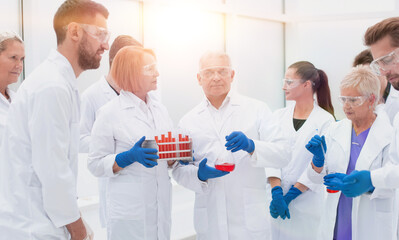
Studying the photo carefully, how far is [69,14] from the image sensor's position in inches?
59.4

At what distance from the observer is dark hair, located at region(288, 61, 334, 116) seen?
2.62 metres

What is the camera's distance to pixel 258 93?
520 cm

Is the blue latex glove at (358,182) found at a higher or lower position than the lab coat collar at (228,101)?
lower

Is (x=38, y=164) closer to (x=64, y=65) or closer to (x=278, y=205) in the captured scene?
(x=64, y=65)

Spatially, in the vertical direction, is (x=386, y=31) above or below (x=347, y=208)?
above

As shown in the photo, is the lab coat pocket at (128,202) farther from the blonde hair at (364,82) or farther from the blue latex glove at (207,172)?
the blonde hair at (364,82)

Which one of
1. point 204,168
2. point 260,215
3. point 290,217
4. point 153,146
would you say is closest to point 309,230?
point 290,217

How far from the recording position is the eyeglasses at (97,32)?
5.03 ft

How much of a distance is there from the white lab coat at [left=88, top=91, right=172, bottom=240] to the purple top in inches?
36.6

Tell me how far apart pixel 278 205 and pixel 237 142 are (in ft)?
2.22

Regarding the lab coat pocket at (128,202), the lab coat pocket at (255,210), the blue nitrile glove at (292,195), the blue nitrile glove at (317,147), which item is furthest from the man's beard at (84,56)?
the blue nitrile glove at (292,195)

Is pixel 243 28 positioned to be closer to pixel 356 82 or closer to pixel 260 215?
pixel 356 82

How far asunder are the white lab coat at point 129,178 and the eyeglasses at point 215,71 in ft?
1.33

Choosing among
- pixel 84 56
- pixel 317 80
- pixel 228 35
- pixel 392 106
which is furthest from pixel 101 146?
pixel 228 35
